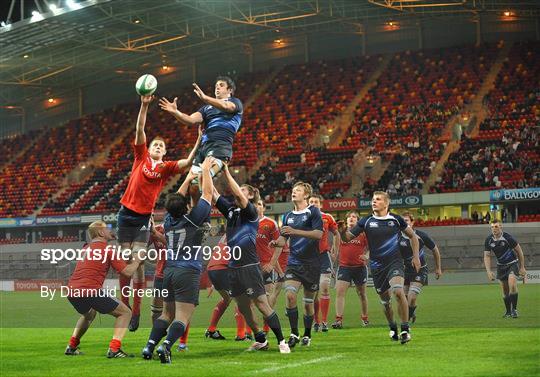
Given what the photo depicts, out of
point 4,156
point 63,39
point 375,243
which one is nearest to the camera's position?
point 375,243

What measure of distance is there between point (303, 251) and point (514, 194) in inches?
1053

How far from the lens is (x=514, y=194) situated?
125 ft

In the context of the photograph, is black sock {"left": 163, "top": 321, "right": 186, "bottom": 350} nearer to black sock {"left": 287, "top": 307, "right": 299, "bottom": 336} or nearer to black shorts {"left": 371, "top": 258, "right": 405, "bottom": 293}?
black sock {"left": 287, "top": 307, "right": 299, "bottom": 336}

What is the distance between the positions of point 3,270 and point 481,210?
70.9 feet

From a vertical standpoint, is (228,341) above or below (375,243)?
below

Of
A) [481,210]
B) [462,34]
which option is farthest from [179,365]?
[462,34]

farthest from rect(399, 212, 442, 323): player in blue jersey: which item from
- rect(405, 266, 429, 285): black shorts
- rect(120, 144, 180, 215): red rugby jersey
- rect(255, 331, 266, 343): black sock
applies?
rect(120, 144, 180, 215): red rugby jersey

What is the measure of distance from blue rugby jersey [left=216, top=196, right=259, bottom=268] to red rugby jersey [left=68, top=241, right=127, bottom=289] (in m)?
1.56

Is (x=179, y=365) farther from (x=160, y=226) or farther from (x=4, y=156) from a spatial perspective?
(x=4, y=156)

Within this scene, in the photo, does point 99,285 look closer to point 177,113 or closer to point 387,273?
point 177,113

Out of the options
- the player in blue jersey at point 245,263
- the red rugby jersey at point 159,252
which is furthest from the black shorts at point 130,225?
the player in blue jersey at point 245,263

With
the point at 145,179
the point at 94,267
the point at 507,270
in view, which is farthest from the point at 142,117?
the point at 507,270

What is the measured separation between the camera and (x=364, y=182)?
4297 centimetres

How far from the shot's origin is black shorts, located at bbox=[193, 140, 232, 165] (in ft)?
39.3
